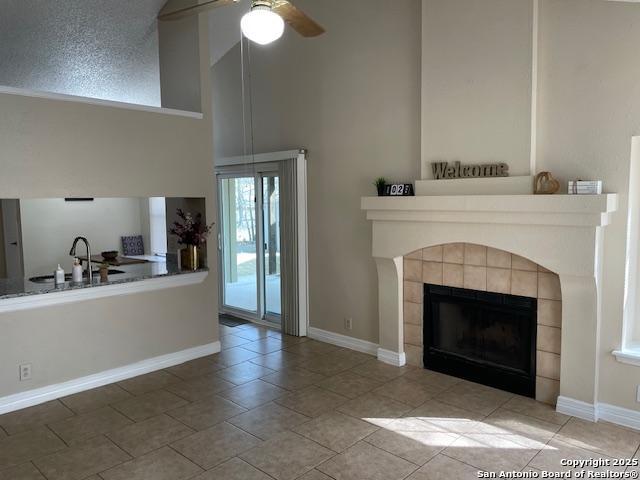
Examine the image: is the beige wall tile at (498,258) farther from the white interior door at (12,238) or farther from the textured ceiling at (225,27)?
the white interior door at (12,238)

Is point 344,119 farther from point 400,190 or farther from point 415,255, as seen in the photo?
point 415,255

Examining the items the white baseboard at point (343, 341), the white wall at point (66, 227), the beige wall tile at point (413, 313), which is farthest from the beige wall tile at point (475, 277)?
the white wall at point (66, 227)

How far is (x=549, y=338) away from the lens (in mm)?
3908

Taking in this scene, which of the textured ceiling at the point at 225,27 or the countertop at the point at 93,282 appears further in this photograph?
the textured ceiling at the point at 225,27

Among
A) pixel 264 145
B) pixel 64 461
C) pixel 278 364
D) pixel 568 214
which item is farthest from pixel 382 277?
pixel 64 461

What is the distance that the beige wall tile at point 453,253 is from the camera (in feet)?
14.4

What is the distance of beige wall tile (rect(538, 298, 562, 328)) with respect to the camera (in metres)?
3.85

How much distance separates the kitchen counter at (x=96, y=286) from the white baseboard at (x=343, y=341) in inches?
59.6

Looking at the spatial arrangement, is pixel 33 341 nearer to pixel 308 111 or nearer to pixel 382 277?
pixel 382 277

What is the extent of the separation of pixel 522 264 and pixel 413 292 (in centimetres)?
112

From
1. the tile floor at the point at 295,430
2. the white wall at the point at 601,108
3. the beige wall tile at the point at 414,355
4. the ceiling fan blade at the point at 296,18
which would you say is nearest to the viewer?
the ceiling fan blade at the point at 296,18

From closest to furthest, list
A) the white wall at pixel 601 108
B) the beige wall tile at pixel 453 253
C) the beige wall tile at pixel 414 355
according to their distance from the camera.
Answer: the white wall at pixel 601 108, the beige wall tile at pixel 453 253, the beige wall tile at pixel 414 355

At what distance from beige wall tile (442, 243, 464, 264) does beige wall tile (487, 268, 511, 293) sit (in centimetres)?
28

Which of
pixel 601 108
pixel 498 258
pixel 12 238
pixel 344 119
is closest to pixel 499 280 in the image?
pixel 498 258
